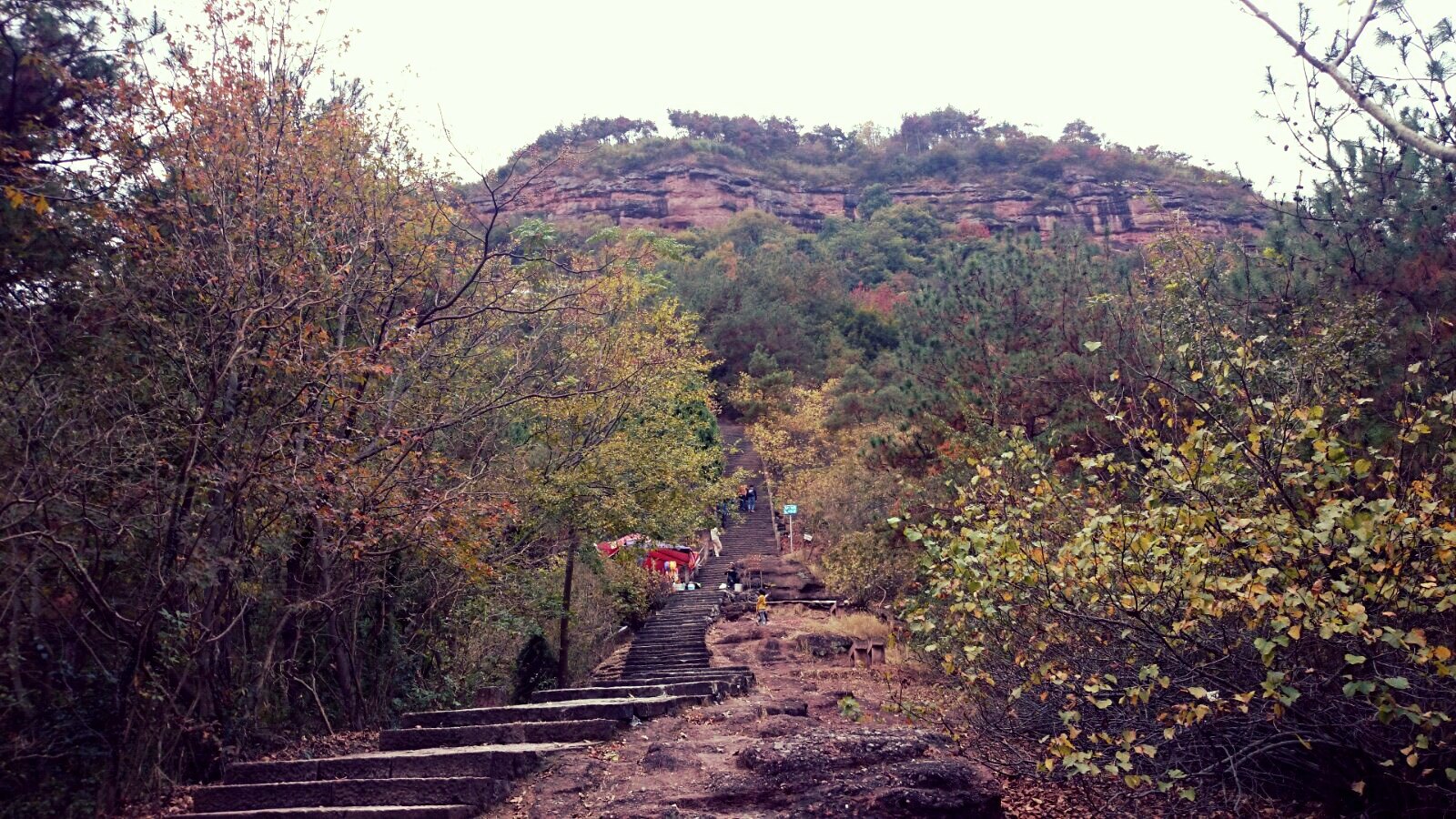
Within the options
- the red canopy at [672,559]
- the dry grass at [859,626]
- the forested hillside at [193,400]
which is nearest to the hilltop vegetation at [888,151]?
the red canopy at [672,559]

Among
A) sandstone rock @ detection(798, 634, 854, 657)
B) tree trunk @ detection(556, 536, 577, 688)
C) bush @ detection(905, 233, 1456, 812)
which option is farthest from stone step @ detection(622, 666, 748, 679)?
bush @ detection(905, 233, 1456, 812)

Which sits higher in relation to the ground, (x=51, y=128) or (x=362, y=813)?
(x=51, y=128)

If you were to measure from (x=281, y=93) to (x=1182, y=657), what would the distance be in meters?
8.26

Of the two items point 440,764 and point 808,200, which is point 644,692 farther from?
point 808,200

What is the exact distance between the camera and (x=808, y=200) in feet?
311

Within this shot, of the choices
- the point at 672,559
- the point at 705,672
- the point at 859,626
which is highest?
the point at 705,672

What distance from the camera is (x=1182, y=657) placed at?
5.30m

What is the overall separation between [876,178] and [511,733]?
95.6 metres

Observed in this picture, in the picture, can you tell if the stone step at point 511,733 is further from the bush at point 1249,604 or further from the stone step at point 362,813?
the bush at point 1249,604

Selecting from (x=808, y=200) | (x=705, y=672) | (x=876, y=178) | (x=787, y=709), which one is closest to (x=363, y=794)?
(x=787, y=709)

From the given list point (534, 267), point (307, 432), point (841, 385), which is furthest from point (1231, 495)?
point (841, 385)

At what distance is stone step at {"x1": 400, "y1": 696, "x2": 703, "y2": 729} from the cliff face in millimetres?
75158

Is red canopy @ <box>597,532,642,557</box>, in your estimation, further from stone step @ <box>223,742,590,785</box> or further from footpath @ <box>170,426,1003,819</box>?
stone step @ <box>223,742,590,785</box>

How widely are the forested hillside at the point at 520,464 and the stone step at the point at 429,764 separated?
128cm
